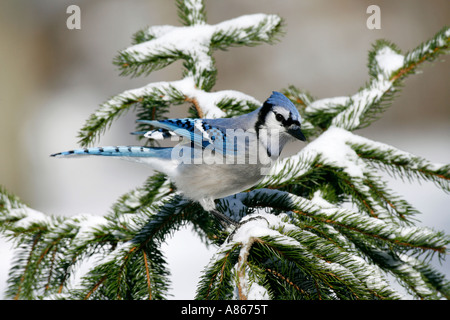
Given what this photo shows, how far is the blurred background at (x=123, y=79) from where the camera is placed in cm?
404

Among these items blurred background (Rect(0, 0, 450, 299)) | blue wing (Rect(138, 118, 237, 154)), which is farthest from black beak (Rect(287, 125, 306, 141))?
blurred background (Rect(0, 0, 450, 299))

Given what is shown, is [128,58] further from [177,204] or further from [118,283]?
[118,283]

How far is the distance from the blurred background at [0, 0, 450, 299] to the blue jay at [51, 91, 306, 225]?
253 centimetres

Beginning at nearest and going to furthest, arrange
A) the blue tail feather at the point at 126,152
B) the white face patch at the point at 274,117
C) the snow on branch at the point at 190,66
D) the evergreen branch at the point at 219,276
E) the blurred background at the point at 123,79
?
the evergreen branch at the point at 219,276
the blue tail feather at the point at 126,152
the white face patch at the point at 274,117
the snow on branch at the point at 190,66
the blurred background at the point at 123,79

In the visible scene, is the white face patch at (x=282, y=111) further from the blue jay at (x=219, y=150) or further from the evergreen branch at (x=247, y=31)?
the evergreen branch at (x=247, y=31)

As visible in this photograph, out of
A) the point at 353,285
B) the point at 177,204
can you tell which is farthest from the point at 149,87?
the point at 353,285

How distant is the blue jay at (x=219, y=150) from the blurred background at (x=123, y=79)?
8.30ft

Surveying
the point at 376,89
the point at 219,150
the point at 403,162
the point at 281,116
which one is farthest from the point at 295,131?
the point at 376,89

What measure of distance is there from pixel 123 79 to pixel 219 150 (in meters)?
3.46

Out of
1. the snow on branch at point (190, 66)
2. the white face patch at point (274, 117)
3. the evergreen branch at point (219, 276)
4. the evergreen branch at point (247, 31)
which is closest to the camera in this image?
the evergreen branch at point (219, 276)

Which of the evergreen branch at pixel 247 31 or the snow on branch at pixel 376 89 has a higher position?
the evergreen branch at pixel 247 31

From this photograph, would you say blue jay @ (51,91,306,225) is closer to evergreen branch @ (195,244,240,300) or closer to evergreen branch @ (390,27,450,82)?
evergreen branch @ (195,244,240,300)

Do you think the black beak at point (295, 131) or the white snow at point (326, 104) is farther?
the white snow at point (326, 104)

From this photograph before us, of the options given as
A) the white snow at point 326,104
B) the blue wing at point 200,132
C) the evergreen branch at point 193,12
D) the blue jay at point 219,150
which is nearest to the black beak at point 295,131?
the blue jay at point 219,150
